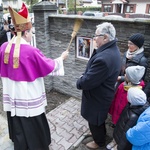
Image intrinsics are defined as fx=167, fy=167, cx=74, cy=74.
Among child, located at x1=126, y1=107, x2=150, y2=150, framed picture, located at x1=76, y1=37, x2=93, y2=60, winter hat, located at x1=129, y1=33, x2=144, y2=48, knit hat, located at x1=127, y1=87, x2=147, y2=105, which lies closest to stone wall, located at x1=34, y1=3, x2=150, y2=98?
framed picture, located at x1=76, y1=37, x2=93, y2=60

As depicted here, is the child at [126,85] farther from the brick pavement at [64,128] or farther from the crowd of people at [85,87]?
the brick pavement at [64,128]

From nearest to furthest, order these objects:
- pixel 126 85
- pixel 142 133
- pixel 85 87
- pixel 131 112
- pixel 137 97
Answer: pixel 142 133, pixel 137 97, pixel 131 112, pixel 85 87, pixel 126 85

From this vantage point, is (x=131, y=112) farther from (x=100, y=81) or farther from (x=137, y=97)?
(x=100, y=81)

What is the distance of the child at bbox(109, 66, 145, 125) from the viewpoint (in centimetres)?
209

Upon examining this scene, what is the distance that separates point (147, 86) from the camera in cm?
248

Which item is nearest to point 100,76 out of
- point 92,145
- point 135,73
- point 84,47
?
point 135,73

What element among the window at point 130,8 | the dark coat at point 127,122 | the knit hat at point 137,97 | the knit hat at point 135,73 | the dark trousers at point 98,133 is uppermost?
the window at point 130,8

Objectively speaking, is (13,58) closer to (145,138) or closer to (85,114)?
(85,114)

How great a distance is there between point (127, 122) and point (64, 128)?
4.67ft

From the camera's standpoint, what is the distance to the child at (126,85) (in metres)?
2.09

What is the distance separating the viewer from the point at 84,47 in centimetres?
351

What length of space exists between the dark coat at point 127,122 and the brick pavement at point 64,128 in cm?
89

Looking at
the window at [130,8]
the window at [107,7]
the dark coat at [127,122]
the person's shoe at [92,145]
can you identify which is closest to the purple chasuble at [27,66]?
the dark coat at [127,122]

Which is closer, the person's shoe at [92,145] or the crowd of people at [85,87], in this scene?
the crowd of people at [85,87]
